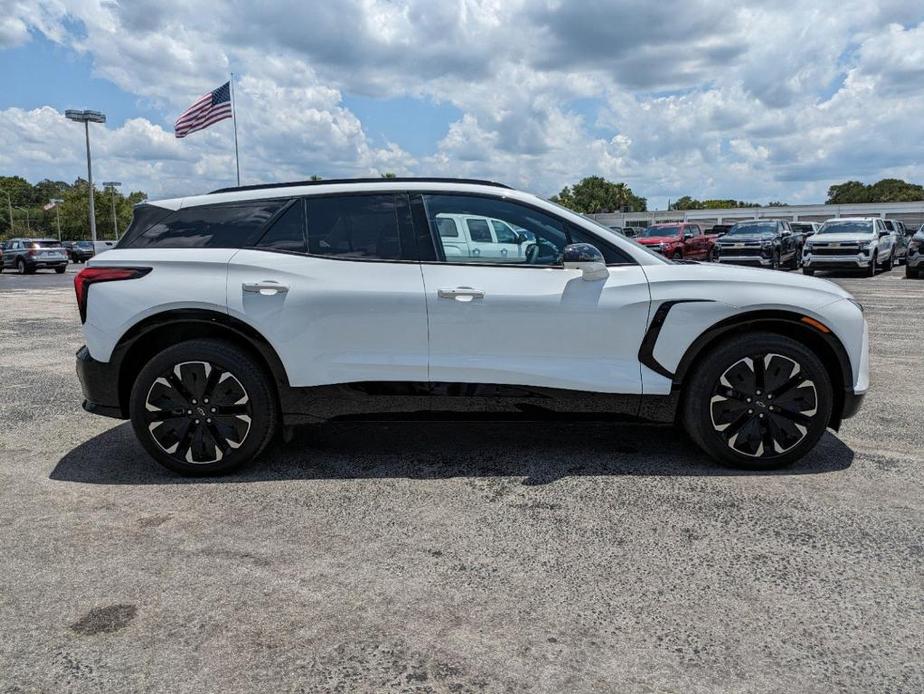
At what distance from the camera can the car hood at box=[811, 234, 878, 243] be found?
67.5 ft

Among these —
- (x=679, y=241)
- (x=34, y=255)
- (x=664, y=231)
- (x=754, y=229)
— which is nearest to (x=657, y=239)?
(x=679, y=241)

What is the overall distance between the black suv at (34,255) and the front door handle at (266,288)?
33438 mm

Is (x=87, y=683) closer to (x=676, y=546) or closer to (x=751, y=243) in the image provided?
(x=676, y=546)

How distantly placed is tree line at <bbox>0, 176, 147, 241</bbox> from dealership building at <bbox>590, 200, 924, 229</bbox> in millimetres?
66491

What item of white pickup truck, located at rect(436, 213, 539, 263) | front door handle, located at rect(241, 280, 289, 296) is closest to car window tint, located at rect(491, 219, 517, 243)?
white pickup truck, located at rect(436, 213, 539, 263)

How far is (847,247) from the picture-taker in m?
20.4

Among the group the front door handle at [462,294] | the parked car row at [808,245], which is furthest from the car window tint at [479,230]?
the parked car row at [808,245]

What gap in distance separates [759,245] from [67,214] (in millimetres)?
114108

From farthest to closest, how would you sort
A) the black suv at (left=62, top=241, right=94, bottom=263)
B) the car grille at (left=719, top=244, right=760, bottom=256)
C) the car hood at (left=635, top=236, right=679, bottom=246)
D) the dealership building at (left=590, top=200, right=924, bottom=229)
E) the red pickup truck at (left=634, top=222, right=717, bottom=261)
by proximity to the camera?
the dealership building at (left=590, top=200, right=924, bottom=229)
the black suv at (left=62, top=241, right=94, bottom=263)
the car hood at (left=635, top=236, right=679, bottom=246)
the red pickup truck at (left=634, top=222, right=717, bottom=261)
the car grille at (left=719, top=244, right=760, bottom=256)

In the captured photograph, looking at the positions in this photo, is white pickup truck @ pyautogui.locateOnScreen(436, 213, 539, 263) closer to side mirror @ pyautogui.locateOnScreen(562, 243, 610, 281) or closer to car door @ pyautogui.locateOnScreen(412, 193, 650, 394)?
Result: car door @ pyautogui.locateOnScreen(412, 193, 650, 394)

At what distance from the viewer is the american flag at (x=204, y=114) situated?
2828 centimetres

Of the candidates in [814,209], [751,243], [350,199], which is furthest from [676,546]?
[814,209]

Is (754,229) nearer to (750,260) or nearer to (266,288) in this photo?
(750,260)

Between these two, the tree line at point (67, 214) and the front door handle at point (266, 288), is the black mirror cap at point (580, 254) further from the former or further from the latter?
the tree line at point (67, 214)
